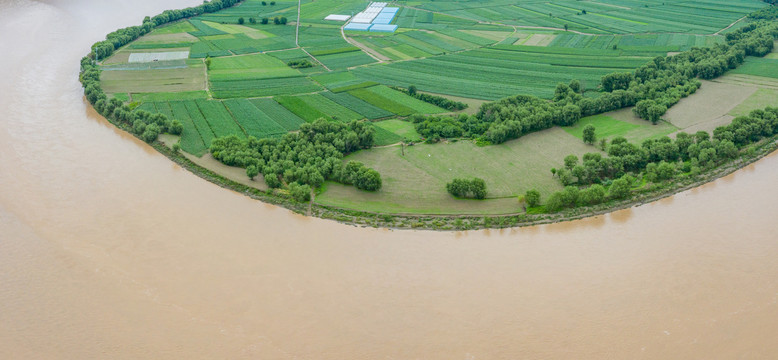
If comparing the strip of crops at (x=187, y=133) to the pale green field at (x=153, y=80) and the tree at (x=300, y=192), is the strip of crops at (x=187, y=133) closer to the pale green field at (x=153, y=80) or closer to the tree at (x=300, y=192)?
the pale green field at (x=153, y=80)

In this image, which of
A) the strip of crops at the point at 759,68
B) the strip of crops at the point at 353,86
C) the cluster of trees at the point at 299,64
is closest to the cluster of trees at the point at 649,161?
the strip of crops at the point at 759,68

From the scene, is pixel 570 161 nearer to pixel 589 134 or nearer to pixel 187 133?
pixel 589 134

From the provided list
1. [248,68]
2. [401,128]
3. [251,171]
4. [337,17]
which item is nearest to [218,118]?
[251,171]

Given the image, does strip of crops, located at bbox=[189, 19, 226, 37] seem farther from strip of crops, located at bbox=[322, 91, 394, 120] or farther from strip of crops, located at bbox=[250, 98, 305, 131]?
strip of crops, located at bbox=[322, 91, 394, 120]

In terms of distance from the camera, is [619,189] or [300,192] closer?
[619,189]

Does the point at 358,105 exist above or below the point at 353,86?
below

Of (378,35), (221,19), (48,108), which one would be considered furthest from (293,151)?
(221,19)
